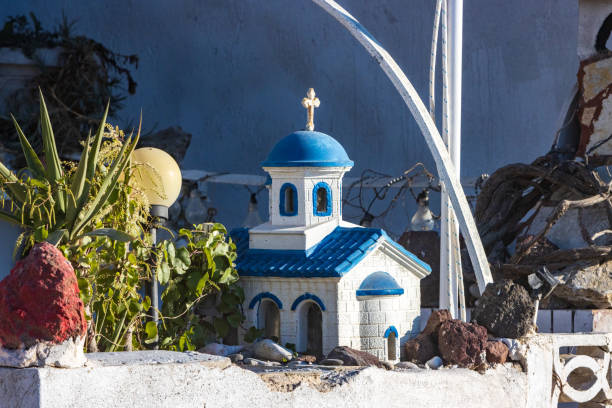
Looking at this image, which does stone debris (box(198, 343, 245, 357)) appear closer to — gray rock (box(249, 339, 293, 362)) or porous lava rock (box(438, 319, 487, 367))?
Answer: gray rock (box(249, 339, 293, 362))

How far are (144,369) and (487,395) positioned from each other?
2.32 metres

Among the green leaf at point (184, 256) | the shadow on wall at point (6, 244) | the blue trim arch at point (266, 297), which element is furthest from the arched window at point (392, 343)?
the shadow on wall at point (6, 244)

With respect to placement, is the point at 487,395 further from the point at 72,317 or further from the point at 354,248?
the point at 72,317

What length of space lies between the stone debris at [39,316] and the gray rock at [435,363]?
8.00 ft

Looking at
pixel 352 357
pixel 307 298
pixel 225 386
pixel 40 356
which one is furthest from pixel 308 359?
pixel 40 356

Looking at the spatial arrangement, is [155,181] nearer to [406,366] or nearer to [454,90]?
[406,366]

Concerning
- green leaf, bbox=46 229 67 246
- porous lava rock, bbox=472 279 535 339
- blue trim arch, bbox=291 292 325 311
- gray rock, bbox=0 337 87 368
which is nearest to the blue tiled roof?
blue trim arch, bbox=291 292 325 311

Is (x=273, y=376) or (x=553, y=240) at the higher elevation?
(x=553, y=240)

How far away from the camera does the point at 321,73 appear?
48.6ft

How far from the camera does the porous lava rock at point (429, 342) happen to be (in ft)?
21.2

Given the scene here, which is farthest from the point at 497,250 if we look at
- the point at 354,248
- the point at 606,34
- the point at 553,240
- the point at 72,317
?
the point at 72,317

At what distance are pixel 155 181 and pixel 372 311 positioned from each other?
5.49 feet

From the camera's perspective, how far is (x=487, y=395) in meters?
6.24

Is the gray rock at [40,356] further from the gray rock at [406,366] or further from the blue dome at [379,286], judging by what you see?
the blue dome at [379,286]
